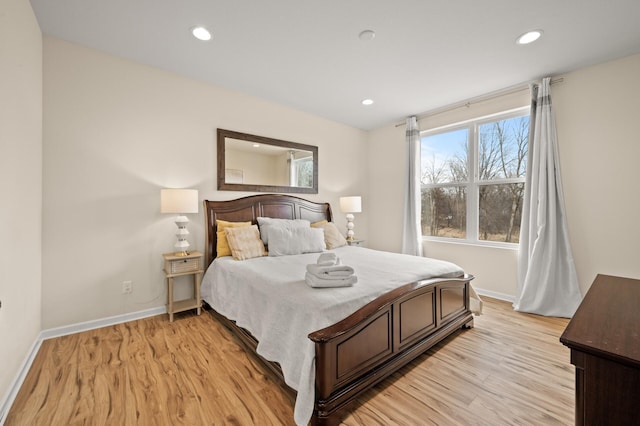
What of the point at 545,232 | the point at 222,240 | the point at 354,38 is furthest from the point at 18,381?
Result: the point at 545,232

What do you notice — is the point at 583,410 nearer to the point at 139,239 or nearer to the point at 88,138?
the point at 139,239

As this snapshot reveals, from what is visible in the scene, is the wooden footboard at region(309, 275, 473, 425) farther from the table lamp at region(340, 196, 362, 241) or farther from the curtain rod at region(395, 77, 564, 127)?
the curtain rod at region(395, 77, 564, 127)

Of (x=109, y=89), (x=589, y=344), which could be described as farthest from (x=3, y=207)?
(x=589, y=344)

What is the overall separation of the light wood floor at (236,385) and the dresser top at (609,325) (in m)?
0.77

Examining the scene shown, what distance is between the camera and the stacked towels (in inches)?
73.1

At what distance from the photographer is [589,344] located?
0.82m

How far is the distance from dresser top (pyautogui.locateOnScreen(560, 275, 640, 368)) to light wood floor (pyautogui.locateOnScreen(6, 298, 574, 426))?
769mm

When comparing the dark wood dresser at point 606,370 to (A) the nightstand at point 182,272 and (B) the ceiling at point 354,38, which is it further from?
(A) the nightstand at point 182,272

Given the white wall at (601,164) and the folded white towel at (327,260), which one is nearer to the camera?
the folded white towel at (327,260)

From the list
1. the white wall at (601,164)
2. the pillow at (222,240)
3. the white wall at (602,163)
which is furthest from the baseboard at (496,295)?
the pillow at (222,240)

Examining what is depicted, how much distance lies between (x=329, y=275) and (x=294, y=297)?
0.29 m

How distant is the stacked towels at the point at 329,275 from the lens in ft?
6.09

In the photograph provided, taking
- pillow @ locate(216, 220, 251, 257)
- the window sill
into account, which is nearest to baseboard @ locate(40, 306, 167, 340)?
pillow @ locate(216, 220, 251, 257)

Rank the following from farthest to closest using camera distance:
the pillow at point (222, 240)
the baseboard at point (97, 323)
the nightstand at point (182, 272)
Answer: the pillow at point (222, 240)
the nightstand at point (182, 272)
the baseboard at point (97, 323)
